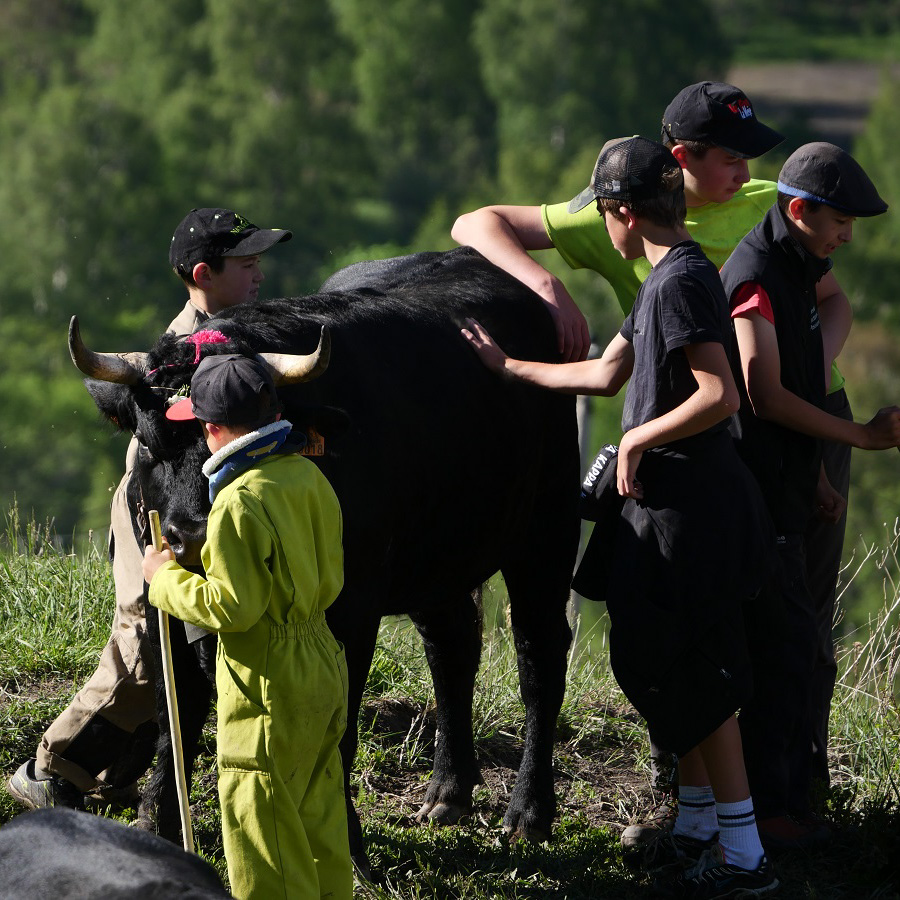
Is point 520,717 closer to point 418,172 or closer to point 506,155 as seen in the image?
point 506,155

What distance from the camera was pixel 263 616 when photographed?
149 inches

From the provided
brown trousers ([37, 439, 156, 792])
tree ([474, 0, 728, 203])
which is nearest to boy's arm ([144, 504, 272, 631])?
brown trousers ([37, 439, 156, 792])

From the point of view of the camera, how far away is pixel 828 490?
5098 mm

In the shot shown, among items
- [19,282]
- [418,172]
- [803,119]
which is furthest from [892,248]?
[19,282]

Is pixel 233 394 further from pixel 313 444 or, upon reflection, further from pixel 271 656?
pixel 271 656

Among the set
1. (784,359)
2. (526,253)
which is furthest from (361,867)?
(526,253)

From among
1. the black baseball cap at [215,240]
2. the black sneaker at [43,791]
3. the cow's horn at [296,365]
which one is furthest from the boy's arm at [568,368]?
the black sneaker at [43,791]

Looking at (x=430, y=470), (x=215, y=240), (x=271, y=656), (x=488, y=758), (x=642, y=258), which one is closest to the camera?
(x=271, y=656)

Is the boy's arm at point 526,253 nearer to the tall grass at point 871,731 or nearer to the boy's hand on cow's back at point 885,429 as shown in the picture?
the boy's hand on cow's back at point 885,429

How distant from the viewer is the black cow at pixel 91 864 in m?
3.01

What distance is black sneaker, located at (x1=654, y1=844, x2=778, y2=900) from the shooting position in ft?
14.5

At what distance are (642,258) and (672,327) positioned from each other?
3.14ft

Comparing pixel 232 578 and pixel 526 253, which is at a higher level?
pixel 526 253

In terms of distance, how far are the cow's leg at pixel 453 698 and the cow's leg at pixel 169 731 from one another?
1145 millimetres
